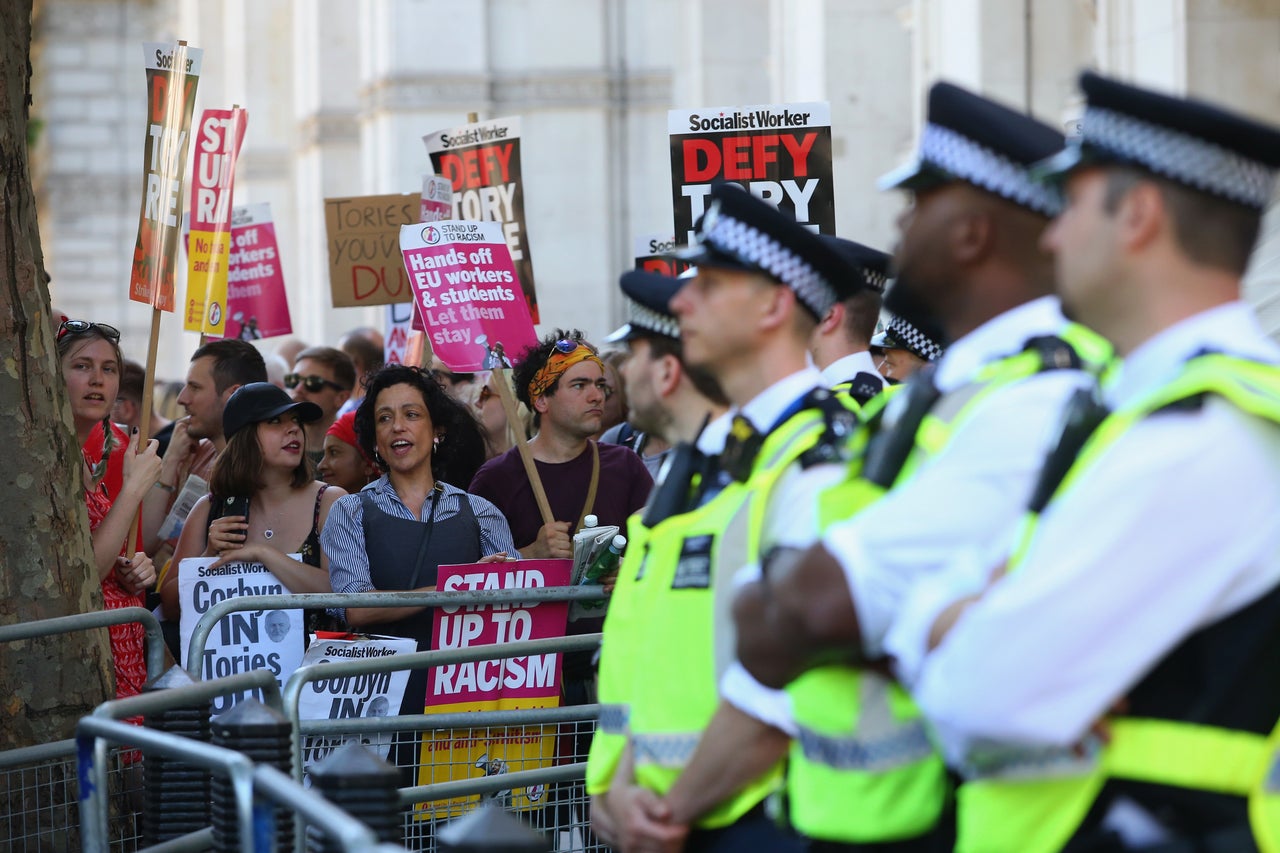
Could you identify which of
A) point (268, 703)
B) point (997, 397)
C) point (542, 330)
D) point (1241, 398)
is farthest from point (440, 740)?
point (542, 330)

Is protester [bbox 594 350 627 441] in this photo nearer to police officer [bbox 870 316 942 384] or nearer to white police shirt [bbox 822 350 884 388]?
police officer [bbox 870 316 942 384]

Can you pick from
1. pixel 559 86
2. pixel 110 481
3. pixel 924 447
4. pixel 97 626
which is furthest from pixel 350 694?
pixel 559 86

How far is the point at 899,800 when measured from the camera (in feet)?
10.2

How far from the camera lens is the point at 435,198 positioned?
32.8 ft

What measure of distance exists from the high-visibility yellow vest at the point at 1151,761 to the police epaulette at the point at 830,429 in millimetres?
787

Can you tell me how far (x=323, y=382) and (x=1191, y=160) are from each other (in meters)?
8.49

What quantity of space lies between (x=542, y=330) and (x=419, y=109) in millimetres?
3276

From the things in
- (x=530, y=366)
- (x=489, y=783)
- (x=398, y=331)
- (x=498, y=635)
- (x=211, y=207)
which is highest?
(x=211, y=207)

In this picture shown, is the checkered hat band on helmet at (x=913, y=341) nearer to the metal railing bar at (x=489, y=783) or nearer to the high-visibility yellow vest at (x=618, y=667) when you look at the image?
the metal railing bar at (x=489, y=783)

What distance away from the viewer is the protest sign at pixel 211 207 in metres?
9.03

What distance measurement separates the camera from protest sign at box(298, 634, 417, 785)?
21.2 ft

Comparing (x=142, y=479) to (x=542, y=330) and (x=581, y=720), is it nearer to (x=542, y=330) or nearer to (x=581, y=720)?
(x=581, y=720)

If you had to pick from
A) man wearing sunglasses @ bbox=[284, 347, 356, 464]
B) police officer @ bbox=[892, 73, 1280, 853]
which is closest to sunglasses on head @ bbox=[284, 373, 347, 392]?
man wearing sunglasses @ bbox=[284, 347, 356, 464]

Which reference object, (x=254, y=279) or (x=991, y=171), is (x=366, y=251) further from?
(x=991, y=171)
